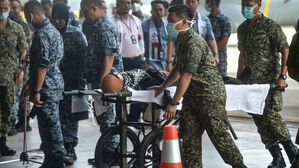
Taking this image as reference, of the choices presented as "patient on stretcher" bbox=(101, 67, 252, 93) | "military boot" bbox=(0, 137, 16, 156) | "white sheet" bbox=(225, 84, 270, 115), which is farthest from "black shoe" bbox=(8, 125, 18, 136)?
"white sheet" bbox=(225, 84, 270, 115)

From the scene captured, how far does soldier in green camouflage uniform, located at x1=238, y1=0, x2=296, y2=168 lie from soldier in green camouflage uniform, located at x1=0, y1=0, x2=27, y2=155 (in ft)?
10.4

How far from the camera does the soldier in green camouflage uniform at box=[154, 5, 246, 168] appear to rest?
218 inches

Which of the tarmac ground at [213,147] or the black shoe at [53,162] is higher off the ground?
the black shoe at [53,162]

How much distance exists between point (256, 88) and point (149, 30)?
418cm

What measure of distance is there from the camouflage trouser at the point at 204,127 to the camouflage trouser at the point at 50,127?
161 centimetres

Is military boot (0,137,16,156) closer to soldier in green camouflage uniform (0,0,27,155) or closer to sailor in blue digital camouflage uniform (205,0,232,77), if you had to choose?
soldier in green camouflage uniform (0,0,27,155)

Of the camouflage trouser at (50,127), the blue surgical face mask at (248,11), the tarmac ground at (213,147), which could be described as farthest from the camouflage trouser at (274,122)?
the camouflage trouser at (50,127)

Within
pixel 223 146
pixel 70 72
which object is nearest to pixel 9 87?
pixel 70 72

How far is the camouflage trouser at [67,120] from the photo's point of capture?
7.47 metres

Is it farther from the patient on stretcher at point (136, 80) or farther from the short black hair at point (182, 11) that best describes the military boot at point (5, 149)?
the short black hair at point (182, 11)

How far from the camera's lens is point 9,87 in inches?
316

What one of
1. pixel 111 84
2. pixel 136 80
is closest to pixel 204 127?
pixel 136 80

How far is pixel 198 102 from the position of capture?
5.64m

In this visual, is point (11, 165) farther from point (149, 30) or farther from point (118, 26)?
point (149, 30)
